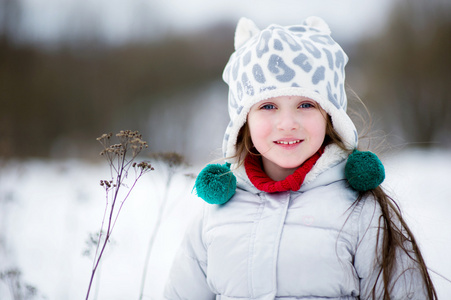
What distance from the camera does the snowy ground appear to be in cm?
218

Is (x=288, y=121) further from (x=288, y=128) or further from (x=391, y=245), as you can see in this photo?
(x=391, y=245)

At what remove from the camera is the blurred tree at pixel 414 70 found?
5922 mm

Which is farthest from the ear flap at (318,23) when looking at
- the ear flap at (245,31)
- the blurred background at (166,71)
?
the blurred background at (166,71)

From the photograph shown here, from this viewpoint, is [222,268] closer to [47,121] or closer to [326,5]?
[47,121]

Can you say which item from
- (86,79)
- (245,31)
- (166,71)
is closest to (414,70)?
(166,71)

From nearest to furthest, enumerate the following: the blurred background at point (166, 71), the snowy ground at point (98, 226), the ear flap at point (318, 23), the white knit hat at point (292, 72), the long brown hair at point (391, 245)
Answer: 1. the long brown hair at point (391, 245)
2. the white knit hat at point (292, 72)
3. the ear flap at point (318, 23)
4. the snowy ground at point (98, 226)
5. the blurred background at point (166, 71)

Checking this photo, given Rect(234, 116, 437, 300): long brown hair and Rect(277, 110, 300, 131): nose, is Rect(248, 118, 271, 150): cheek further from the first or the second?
Rect(234, 116, 437, 300): long brown hair

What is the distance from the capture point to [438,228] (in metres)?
2.79

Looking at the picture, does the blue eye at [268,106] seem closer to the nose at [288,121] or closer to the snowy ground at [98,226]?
the nose at [288,121]

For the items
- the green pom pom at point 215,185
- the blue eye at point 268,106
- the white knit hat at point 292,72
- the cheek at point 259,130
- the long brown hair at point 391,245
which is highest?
the white knit hat at point 292,72

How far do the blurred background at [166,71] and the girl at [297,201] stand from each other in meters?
3.63

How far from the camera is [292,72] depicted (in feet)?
4.25

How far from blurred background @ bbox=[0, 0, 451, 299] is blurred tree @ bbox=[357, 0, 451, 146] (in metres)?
0.02

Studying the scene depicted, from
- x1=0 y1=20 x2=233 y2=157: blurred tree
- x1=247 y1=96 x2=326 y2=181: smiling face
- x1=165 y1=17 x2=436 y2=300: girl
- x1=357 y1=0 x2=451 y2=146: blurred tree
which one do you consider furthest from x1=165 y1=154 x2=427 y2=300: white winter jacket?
x1=357 y1=0 x2=451 y2=146: blurred tree
